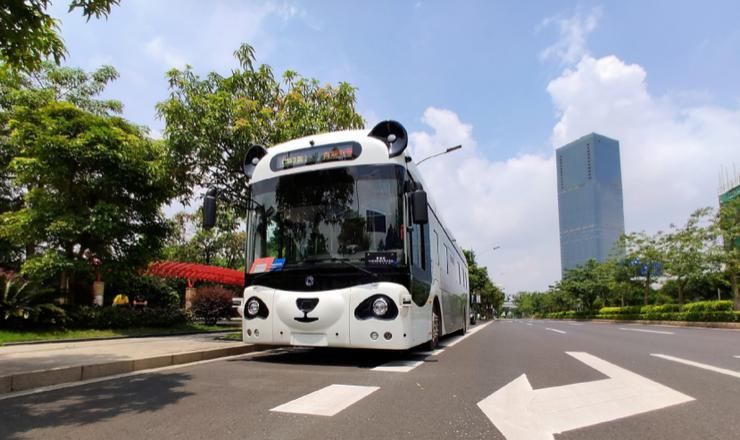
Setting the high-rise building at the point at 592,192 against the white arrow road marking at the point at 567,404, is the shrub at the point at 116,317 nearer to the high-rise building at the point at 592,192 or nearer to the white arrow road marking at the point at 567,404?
the white arrow road marking at the point at 567,404

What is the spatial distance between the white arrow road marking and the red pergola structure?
1636 cm

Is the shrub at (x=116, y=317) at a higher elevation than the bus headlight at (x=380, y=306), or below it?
below

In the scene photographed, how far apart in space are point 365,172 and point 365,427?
14.5 feet

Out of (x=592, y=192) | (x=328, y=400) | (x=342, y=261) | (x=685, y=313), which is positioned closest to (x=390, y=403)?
(x=328, y=400)

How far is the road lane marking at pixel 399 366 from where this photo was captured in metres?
6.46

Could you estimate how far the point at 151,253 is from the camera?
1459 cm

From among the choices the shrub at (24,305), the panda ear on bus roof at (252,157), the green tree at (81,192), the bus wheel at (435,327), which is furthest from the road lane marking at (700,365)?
the shrub at (24,305)

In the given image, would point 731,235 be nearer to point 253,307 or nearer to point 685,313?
point 685,313

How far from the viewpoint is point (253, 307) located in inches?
293

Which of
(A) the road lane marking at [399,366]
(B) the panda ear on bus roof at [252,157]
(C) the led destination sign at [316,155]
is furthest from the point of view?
(B) the panda ear on bus roof at [252,157]

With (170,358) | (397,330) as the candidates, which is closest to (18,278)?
(170,358)

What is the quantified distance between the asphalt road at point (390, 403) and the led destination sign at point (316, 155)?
3.08 m

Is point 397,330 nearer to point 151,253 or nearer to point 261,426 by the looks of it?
point 261,426

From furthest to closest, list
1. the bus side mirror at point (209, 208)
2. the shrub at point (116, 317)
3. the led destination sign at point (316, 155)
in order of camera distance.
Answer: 1. the shrub at point (116, 317)
2. the bus side mirror at point (209, 208)
3. the led destination sign at point (316, 155)
